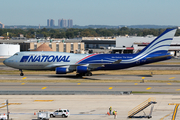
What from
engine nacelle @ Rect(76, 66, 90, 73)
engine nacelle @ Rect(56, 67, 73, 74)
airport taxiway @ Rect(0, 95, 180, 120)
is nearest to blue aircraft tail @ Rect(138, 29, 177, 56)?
engine nacelle @ Rect(76, 66, 90, 73)

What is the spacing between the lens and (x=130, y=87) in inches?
1761

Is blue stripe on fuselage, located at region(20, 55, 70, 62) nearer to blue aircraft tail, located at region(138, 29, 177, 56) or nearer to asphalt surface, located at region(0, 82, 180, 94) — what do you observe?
asphalt surface, located at region(0, 82, 180, 94)

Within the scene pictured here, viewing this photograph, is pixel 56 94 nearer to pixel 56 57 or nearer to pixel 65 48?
pixel 56 57

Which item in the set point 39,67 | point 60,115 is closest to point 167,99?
point 60,115

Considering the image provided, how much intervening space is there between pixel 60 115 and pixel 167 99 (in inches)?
591

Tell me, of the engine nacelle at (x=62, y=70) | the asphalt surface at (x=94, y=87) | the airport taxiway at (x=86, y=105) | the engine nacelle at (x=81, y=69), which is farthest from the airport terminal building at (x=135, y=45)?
the airport taxiway at (x=86, y=105)

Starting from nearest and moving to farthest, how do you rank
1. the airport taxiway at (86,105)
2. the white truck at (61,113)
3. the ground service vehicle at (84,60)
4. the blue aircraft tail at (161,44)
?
the white truck at (61,113), the airport taxiway at (86,105), the ground service vehicle at (84,60), the blue aircraft tail at (161,44)

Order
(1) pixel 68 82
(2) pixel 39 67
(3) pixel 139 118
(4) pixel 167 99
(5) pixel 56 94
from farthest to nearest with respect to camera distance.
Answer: (2) pixel 39 67 < (1) pixel 68 82 < (5) pixel 56 94 < (4) pixel 167 99 < (3) pixel 139 118

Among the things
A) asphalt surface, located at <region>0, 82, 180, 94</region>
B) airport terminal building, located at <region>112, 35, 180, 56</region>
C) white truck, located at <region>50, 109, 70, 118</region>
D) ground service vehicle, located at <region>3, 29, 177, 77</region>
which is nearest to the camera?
white truck, located at <region>50, 109, 70, 118</region>

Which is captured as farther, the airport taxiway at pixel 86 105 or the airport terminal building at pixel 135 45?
the airport terminal building at pixel 135 45

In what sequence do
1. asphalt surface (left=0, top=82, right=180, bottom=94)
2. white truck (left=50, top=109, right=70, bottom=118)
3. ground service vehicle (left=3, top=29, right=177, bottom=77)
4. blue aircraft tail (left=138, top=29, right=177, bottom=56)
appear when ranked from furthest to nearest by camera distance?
1. blue aircraft tail (left=138, top=29, right=177, bottom=56)
2. ground service vehicle (left=3, top=29, right=177, bottom=77)
3. asphalt surface (left=0, top=82, right=180, bottom=94)
4. white truck (left=50, top=109, right=70, bottom=118)

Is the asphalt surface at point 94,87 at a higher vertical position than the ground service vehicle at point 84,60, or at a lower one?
lower

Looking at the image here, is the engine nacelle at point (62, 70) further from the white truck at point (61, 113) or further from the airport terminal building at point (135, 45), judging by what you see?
the airport terminal building at point (135, 45)

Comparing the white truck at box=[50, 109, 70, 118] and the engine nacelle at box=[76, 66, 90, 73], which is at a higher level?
the engine nacelle at box=[76, 66, 90, 73]
